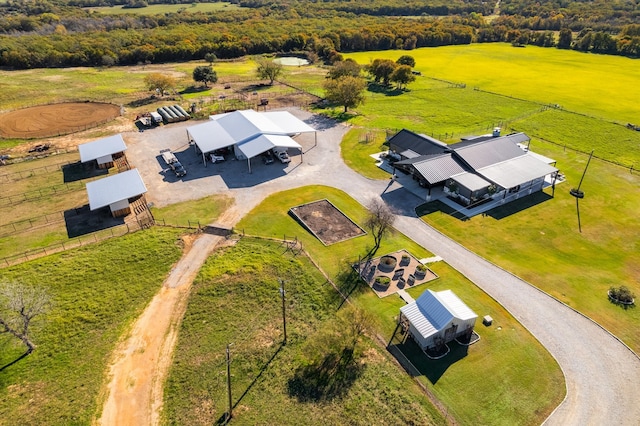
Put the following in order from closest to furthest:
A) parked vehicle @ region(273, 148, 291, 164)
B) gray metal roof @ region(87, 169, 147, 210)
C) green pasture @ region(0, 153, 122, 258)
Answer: green pasture @ region(0, 153, 122, 258) < gray metal roof @ region(87, 169, 147, 210) < parked vehicle @ region(273, 148, 291, 164)

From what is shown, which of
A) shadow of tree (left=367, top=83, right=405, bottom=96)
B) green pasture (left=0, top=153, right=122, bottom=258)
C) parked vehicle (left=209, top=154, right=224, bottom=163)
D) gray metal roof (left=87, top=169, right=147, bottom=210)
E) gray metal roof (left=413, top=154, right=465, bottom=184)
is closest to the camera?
green pasture (left=0, top=153, right=122, bottom=258)

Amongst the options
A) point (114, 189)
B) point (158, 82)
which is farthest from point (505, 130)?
point (158, 82)

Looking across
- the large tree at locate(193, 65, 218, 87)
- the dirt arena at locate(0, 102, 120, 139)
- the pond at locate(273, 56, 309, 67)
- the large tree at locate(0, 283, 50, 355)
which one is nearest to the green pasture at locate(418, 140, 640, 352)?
the large tree at locate(0, 283, 50, 355)

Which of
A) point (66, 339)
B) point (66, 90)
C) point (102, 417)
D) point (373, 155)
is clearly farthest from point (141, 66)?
point (102, 417)

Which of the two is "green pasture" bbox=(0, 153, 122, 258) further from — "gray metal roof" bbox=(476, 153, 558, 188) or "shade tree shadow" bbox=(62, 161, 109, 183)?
"gray metal roof" bbox=(476, 153, 558, 188)

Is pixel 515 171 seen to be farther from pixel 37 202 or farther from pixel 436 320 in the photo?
pixel 37 202

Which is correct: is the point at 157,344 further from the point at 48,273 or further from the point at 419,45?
the point at 419,45

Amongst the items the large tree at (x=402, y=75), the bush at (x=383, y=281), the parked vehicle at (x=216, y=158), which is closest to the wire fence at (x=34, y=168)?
the parked vehicle at (x=216, y=158)
